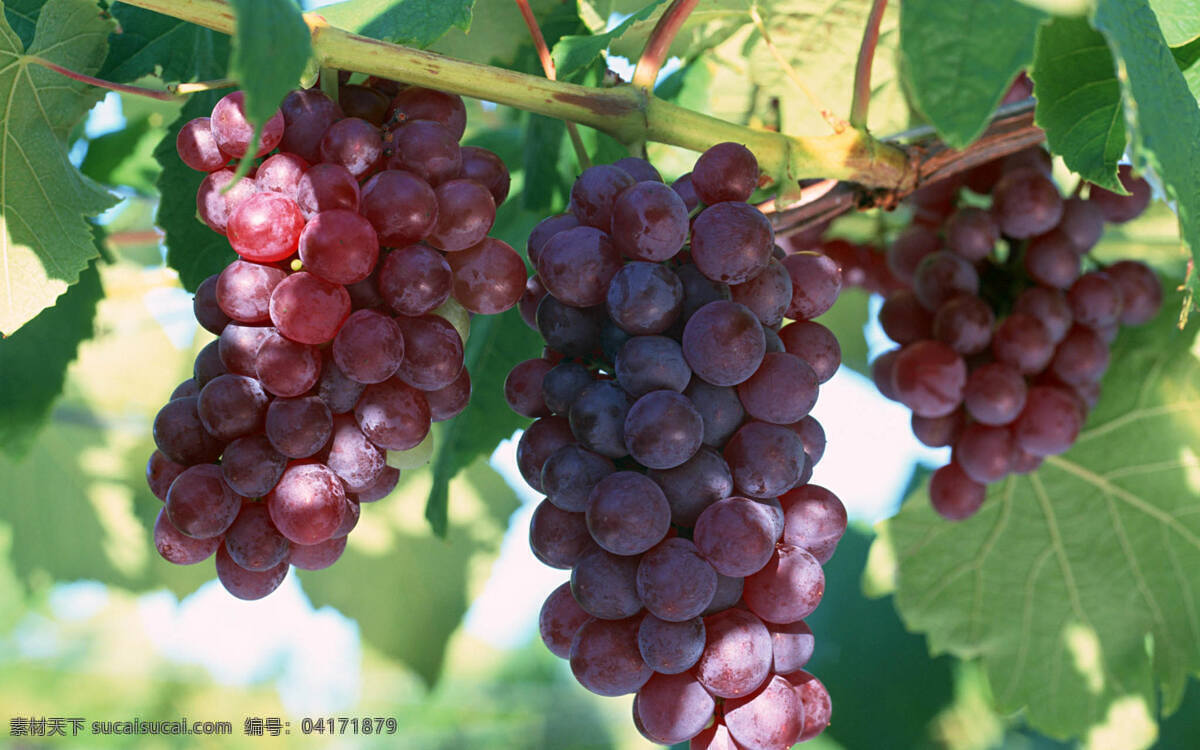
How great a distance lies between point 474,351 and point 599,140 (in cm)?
23

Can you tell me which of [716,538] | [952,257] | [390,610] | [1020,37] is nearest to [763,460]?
[716,538]

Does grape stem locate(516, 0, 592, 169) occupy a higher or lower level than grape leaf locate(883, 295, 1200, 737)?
higher

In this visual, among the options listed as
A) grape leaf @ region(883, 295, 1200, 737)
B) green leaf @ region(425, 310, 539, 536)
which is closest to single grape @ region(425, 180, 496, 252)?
green leaf @ region(425, 310, 539, 536)

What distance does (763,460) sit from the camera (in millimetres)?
527

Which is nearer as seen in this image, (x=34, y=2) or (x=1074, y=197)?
(x=34, y=2)

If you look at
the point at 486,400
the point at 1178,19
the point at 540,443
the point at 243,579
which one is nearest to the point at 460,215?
the point at 540,443

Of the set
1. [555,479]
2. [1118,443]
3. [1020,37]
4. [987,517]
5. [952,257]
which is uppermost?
[1020,37]

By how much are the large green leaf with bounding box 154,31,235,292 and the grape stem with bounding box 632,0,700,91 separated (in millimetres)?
357

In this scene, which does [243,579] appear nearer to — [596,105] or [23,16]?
[596,105]

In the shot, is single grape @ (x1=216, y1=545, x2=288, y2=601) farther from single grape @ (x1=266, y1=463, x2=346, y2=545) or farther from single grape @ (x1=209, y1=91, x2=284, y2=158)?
single grape @ (x1=209, y1=91, x2=284, y2=158)

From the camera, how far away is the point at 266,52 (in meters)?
0.43

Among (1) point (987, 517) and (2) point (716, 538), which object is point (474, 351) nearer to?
(2) point (716, 538)

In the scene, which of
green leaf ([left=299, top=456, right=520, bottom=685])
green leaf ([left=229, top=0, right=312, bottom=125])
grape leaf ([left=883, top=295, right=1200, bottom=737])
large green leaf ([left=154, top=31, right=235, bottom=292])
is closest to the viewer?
green leaf ([left=229, top=0, right=312, bottom=125])

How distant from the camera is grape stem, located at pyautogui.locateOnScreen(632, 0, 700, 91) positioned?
646 millimetres
